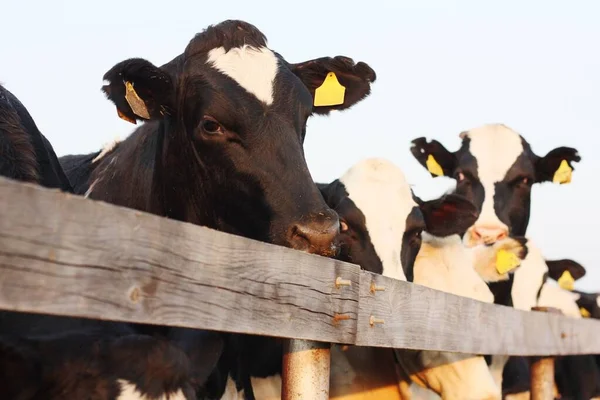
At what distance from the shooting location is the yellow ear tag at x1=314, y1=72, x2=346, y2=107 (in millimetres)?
5391

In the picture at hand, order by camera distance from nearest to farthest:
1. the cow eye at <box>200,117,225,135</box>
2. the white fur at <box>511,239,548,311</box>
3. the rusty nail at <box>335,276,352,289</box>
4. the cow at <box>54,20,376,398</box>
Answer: the rusty nail at <box>335,276,352,289</box> → the cow at <box>54,20,376,398</box> → the cow eye at <box>200,117,225,135</box> → the white fur at <box>511,239,548,311</box>

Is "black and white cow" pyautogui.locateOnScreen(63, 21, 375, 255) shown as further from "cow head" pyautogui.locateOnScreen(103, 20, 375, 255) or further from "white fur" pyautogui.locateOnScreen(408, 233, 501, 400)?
"white fur" pyautogui.locateOnScreen(408, 233, 501, 400)

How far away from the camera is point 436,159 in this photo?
34.2ft

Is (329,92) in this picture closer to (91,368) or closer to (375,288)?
(375,288)

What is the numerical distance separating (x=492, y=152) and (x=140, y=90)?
18.1ft

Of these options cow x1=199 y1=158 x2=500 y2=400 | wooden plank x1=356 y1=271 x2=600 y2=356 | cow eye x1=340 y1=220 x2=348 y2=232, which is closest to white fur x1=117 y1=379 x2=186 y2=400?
wooden plank x1=356 y1=271 x2=600 y2=356

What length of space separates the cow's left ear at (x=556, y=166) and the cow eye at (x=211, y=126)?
20.0 ft

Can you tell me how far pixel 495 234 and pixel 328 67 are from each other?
3.49 metres

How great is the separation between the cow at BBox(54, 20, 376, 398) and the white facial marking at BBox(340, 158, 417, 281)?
44.9 inches

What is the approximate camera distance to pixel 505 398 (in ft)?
26.3

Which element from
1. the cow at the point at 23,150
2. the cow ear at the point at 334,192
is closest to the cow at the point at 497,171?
the cow ear at the point at 334,192

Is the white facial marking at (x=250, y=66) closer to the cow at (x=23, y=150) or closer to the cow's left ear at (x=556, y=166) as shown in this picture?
the cow at (x=23, y=150)

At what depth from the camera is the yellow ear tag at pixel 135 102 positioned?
4723mm

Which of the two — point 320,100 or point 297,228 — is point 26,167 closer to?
point 297,228
